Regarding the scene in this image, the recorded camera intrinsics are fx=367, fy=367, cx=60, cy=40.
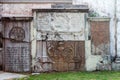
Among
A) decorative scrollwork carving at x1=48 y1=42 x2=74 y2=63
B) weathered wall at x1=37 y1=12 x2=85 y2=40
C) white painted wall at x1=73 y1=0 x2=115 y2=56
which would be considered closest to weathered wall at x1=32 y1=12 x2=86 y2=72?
weathered wall at x1=37 y1=12 x2=85 y2=40

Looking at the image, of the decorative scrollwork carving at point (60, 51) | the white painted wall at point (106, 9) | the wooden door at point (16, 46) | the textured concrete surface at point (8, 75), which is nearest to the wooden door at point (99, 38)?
the white painted wall at point (106, 9)

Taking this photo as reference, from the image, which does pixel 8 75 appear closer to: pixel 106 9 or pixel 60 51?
pixel 60 51

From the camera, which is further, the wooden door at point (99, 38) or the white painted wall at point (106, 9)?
the white painted wall at point (106, 9)

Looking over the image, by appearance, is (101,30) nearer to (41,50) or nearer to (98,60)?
(98,60)

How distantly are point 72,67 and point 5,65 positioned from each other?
195cm

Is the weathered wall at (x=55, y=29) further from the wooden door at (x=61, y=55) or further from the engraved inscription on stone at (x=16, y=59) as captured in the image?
the engraved inscription on stone at (x=16, y=59)

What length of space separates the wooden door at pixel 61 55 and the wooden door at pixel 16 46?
41 cm

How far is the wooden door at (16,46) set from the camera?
10.6 meters

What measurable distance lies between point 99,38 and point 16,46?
243 centimetres

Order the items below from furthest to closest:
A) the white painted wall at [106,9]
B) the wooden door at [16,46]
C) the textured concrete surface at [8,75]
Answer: the white painted wall at [106,9]
the wooden door at [16,46]
the textured concrete surface at [8,75]

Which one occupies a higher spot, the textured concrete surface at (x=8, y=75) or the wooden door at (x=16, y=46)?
the wooden door at (x=16, y=46)

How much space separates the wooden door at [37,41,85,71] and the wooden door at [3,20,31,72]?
41 cm

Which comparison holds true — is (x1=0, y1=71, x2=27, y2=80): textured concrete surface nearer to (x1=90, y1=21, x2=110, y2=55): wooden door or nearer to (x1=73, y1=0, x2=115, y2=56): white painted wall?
(x1=90, y1=21, x2=110, y2=55): wooden door

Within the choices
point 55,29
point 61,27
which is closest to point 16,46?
point 55,29
